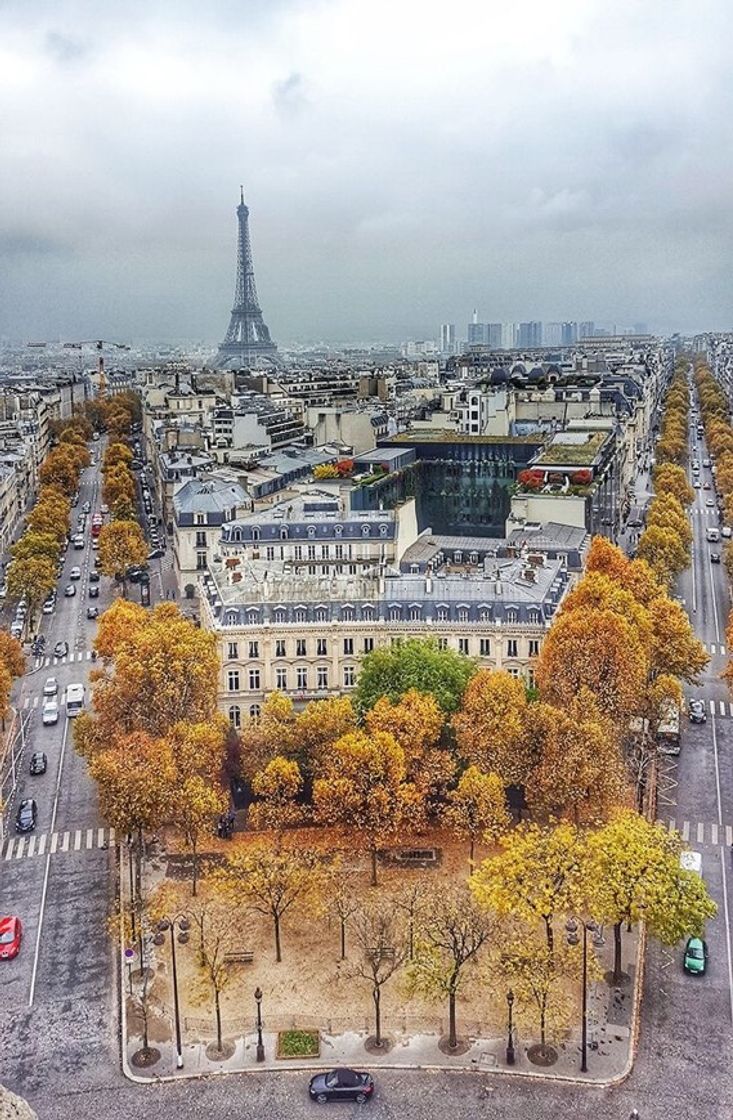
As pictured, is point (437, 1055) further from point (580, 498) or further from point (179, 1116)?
point (580, 498)

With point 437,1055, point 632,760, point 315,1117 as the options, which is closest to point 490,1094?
point 437,1055

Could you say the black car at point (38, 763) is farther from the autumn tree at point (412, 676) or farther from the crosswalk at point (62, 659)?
the autumn tree at point (412, 676)

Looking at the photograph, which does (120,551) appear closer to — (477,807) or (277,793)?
(277,793)

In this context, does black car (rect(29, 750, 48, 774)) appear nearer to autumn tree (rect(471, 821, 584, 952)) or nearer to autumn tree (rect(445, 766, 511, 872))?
autumn tree (rect(445, 766, 511, 872))

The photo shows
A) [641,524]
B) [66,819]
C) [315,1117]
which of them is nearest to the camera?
[315,1117]

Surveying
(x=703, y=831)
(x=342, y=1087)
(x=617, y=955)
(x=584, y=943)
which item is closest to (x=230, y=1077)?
(x=342, y=1087)

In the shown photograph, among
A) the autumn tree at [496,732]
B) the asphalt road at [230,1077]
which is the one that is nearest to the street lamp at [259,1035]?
the asphalt road at [230,1077]
